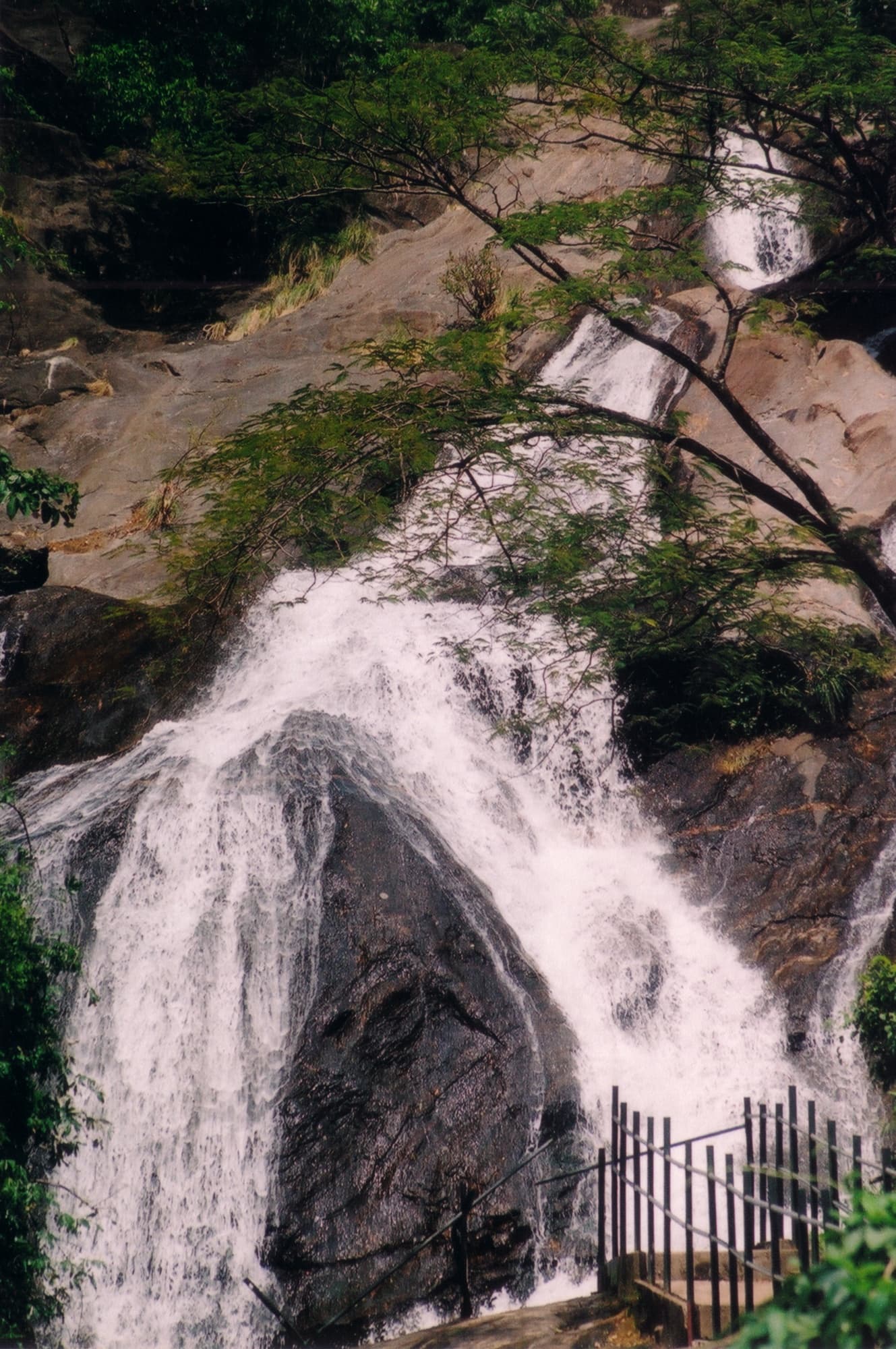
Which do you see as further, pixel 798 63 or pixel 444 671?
pixel 444 671

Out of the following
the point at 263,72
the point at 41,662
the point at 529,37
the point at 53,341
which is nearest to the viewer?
the point at 529,37

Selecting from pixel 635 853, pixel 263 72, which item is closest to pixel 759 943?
pixel 635 853

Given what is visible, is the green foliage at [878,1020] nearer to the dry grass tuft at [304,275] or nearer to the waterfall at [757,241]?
the waterfall at [757,241]

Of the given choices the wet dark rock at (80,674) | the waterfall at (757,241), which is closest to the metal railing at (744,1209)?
the wet dark rock at (80,674)

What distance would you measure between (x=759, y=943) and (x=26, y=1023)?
21.5 ft

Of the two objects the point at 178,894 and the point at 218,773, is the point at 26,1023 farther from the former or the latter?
the point at 218,773

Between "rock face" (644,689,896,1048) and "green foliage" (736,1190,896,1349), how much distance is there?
24.7ft

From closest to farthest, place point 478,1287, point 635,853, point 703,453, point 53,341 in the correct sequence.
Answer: point 478,1287, point 703,453, point 635,853, point 53,341

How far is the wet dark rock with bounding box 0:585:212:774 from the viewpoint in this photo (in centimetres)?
1245

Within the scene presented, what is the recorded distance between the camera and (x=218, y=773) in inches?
409

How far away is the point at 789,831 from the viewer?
11211 millimetres

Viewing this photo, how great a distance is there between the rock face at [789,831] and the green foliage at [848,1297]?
752 centimetres

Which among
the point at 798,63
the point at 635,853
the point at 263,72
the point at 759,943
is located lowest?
the point at 759,943

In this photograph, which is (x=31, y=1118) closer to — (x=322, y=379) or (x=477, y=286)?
(x=322, y=379)
